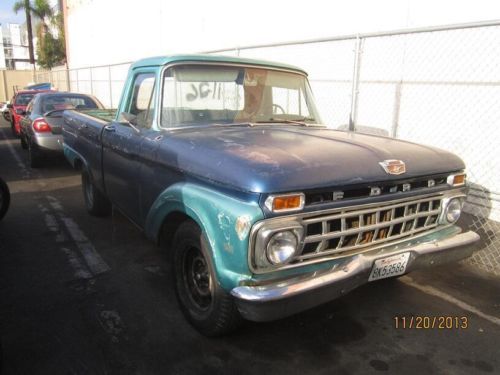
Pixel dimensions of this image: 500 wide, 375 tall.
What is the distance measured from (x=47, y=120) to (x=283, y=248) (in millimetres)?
7457

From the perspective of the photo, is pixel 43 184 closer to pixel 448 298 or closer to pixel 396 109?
pixel 396 109

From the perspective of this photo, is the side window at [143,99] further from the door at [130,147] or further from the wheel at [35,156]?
the wheel at [35,156]

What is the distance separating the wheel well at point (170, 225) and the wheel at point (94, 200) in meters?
2.35

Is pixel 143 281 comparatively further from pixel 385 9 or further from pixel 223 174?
pixel 385 9

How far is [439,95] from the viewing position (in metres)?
6.09

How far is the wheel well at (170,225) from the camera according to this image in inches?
128

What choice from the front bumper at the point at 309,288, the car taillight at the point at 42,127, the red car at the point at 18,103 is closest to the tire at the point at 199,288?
the front bumper at the point at 309,288

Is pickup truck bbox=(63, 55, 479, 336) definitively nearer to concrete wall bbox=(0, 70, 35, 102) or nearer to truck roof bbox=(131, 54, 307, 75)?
truck roof bbox=(131, 54, 307, 75)

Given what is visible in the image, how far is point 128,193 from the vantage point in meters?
4.11

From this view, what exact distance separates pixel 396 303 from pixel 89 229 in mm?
3742

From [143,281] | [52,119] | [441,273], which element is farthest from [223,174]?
[52,119]

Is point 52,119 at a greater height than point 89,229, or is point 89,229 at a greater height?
point 52,119

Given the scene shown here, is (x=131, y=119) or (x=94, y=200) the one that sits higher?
(x=131, y=119)

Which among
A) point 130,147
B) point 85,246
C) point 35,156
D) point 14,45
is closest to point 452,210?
point 130,147
